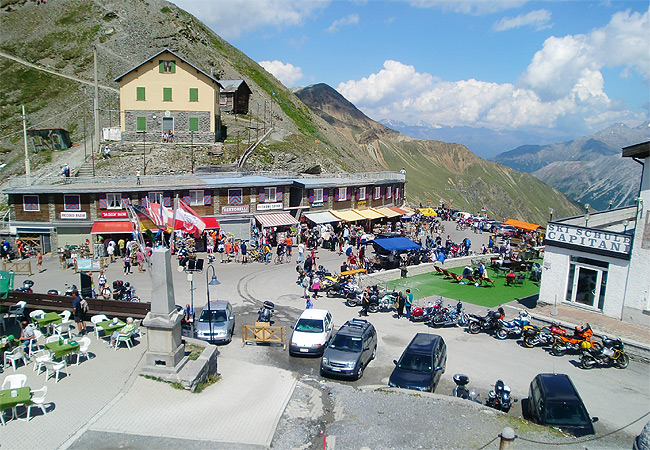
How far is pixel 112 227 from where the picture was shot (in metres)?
31.6

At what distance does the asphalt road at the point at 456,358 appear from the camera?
14.5 m

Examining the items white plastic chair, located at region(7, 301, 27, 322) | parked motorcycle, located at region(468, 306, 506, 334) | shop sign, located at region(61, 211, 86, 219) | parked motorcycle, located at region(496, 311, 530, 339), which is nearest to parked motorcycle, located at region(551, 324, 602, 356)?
parked motorcycle, located at region(496, 311, 530, 339)

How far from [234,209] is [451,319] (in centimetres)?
2073

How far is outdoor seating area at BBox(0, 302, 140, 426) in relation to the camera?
11016 millimetres

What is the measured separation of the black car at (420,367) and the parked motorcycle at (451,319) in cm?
457

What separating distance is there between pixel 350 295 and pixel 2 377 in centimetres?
1451

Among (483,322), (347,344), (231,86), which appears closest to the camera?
(347,344)

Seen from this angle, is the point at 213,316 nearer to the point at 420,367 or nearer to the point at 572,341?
the point at 420,367

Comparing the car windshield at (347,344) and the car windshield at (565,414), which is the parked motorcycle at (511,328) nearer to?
the car windshield at (347,344)

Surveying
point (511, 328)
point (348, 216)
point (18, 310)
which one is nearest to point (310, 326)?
point (511, 328)

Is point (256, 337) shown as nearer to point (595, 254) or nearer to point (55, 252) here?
point (595, 254)

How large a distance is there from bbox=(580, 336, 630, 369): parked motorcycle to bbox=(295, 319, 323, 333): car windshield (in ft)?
30.8

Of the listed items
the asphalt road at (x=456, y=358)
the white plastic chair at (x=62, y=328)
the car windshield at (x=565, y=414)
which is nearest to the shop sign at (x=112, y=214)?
the asphalt road at (x=456, y=358)

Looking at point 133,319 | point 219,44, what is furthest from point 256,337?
point 219,44
